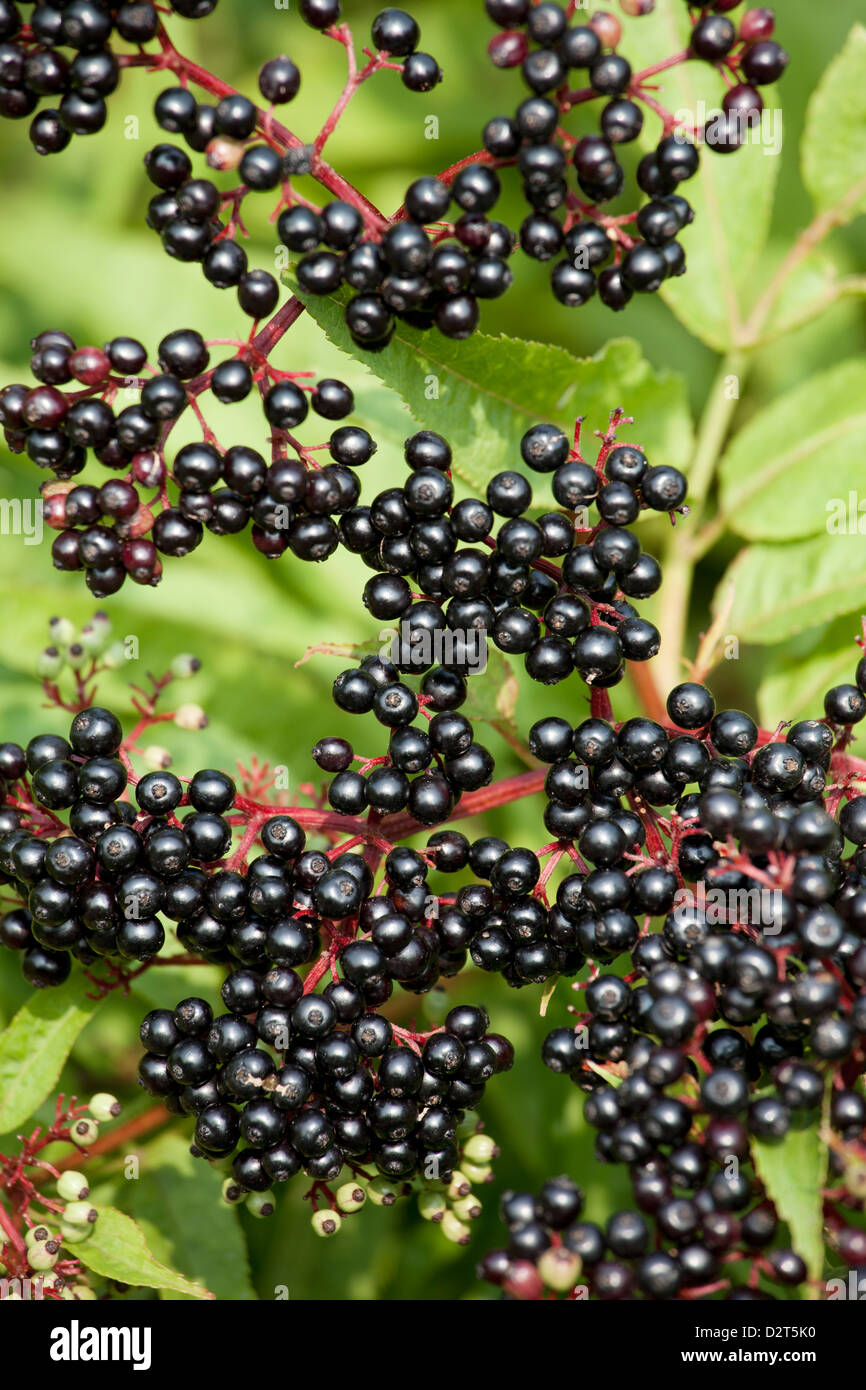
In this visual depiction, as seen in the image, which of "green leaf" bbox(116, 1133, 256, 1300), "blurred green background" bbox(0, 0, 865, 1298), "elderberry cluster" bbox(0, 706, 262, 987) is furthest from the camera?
"blurred green background" bbox(0, 0, 865, 1298)

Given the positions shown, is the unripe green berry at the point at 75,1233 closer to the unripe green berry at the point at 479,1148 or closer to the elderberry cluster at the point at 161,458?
the unripe green berry at the point at 479,1148

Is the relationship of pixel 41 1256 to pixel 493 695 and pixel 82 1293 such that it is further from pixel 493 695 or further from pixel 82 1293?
pixel 493 695

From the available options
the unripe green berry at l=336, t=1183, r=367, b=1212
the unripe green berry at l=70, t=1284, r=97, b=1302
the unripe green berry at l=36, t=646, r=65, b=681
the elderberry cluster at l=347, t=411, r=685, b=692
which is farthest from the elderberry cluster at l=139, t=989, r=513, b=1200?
the unripe green berry at l=36, t=646, r=65, b=681

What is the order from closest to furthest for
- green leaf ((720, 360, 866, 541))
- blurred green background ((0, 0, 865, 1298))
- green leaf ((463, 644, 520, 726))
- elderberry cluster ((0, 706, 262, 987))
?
elderberry cluster ((0, 706, 262, 987)) < green leaf ((463, 644, 520, 726)) < green leaf ((720, 360, 866, 541)) < blurred green background ((0, 0, 865, 1298))

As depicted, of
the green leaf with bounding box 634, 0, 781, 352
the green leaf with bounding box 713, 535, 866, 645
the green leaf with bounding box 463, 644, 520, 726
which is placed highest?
the green leaf with bounding box 634, 0, 781, 352

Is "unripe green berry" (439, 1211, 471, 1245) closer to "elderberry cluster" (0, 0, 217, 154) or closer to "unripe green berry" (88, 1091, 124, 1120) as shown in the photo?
"unripe green berry" (88, 1091, 124, 1120)

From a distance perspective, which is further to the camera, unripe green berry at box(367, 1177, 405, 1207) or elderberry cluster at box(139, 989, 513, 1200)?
unripe green berry at box(367, 1177, 405, 1207)

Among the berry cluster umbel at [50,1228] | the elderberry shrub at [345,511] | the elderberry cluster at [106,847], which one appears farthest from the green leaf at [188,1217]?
the elderberry shrub at [345,511]

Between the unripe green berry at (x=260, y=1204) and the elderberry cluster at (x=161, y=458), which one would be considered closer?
the elderberry cluster at (x=161, y=458)

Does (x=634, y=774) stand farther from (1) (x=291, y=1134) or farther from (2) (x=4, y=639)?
(2) (x=4, y=639)
